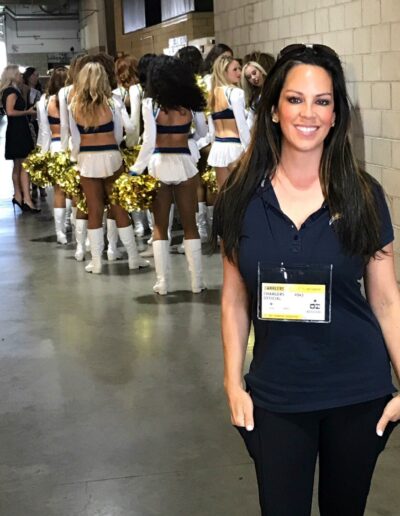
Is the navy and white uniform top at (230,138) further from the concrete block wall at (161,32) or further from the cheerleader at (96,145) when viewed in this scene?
the concrete block wall at (161,32)

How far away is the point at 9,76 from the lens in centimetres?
941

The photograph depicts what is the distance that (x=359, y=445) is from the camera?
185 centimetres

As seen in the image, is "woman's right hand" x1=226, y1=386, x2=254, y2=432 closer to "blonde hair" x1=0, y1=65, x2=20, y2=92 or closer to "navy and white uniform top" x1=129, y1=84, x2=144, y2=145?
"navy and white uniform top" x1=129, y1=84, x2=144, y2=145

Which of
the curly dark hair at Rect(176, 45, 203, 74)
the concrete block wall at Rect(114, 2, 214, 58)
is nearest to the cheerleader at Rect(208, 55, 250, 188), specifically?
the curly dark hair at Rect(176, 45, 203, 74)

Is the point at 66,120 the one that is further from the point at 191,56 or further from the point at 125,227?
the point at 191,56

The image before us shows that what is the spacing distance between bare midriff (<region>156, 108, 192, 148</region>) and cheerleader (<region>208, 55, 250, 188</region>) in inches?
29.9

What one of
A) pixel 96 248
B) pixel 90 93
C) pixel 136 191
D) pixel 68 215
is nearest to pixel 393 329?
pixel 136 191

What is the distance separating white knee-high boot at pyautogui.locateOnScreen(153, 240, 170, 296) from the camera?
5.64 m

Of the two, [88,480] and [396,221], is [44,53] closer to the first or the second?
[396,221]

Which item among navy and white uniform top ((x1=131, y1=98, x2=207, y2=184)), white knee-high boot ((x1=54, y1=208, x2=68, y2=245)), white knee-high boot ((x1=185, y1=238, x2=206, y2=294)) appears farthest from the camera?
white knee-high boot ((x1=54, y1=208, x2=68, y2=245))

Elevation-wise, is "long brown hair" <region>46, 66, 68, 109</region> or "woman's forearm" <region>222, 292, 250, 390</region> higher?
"long brown hair" <region>46, 66, 68, 109</region>

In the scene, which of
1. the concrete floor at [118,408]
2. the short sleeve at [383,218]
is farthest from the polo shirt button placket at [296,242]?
the concrete floor at [118,408]

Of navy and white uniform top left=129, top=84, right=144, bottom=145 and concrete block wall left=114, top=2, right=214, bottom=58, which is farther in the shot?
concrete block wall left=114, top=2, right=214, bottom=58

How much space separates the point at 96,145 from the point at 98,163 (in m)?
0.13
